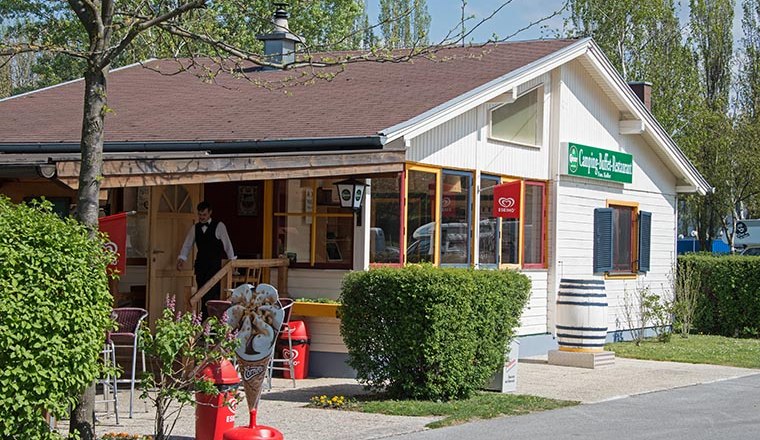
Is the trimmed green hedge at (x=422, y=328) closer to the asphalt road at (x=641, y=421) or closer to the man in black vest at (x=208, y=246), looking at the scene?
the asphalt road at (x=641, y=421)

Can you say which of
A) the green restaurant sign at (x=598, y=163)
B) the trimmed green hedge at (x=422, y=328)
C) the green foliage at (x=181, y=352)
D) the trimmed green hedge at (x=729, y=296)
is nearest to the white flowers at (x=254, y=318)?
the green foliage at (x=181, y=352)

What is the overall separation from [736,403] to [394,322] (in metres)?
4.04

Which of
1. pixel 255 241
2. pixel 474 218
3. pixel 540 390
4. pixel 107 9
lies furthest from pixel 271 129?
pixel 107 9

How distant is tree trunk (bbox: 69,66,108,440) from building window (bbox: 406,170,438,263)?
21.3ft

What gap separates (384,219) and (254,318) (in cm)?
579

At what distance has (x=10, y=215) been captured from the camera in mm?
7465

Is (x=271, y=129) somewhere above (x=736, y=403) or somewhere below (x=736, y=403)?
above

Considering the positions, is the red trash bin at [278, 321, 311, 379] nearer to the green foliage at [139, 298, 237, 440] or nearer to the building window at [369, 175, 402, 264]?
the building window at [369, 175, 402, 264]

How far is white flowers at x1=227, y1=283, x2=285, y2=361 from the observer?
880cm

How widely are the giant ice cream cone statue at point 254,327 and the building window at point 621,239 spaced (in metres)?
11.2

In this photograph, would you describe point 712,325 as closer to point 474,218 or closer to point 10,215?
point 474,218

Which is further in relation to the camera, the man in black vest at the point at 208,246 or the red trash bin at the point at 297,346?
the man in black vest at the point at 208,246

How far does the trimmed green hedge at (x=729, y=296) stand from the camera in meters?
21.7

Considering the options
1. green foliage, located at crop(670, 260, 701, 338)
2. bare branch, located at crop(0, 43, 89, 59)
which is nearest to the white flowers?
bare branch, located at crop(0, 43, 89, 59)
